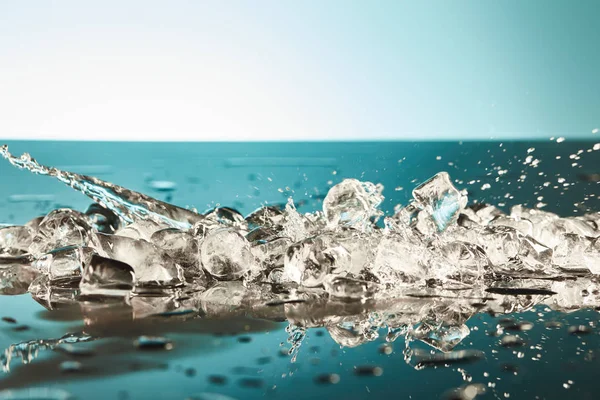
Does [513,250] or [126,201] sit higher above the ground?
[126,201]

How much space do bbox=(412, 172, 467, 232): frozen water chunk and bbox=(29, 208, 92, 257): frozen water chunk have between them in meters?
0.71

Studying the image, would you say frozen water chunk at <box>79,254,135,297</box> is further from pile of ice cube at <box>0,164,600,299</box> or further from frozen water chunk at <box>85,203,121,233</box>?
frozen water chunk at <box>85,203,121,233</box>

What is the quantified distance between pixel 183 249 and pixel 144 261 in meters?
0.12

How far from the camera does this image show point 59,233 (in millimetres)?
1272

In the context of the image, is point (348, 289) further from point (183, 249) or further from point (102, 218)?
point (102, 218)

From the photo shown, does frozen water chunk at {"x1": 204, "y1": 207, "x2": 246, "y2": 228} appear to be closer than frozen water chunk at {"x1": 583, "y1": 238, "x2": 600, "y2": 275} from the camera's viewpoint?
No

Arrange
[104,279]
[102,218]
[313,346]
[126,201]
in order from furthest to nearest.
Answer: [102,218], [126,201], [104,279], [313,346]

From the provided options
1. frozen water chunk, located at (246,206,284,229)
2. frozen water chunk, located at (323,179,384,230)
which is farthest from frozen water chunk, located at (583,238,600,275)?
frozen water chunk, located at (246,206,284,229)

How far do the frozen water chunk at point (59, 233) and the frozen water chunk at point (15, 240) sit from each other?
70mm

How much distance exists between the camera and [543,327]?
0.65 meters

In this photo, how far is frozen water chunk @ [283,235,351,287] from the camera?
3.01ft

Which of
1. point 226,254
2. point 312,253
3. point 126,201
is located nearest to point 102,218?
point 126,201

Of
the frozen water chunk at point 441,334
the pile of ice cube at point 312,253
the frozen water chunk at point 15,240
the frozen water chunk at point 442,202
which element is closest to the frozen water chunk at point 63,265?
the pile of ice cube at point 312,253

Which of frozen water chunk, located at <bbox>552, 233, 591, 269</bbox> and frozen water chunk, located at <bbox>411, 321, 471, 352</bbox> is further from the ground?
frozen water chunk, located at <bbox>552, 233, 591, 269</bbox>
